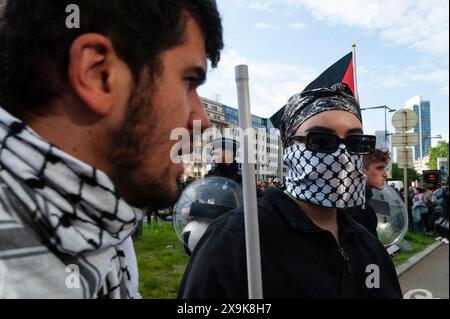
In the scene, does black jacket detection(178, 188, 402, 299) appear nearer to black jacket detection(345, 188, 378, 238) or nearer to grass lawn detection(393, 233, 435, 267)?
black jacket detection(345, 188, 378, 238)

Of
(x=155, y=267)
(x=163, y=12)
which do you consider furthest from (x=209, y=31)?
(x=155, y=267)

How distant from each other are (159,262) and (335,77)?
14.5ft

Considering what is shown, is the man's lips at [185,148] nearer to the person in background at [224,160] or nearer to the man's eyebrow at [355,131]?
the man's eyebrow at [355,131]

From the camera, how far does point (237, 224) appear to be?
5.52 ft

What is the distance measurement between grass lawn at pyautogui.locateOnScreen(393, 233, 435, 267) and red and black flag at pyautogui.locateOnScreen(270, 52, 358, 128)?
600cm

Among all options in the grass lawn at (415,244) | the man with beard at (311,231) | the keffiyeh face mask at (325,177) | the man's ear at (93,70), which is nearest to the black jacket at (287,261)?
the man with beard at (311,231)

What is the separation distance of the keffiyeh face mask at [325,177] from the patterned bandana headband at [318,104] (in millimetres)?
142

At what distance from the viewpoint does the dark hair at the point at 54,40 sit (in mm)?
968

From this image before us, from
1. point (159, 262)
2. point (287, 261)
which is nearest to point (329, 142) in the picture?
point (287, 261)

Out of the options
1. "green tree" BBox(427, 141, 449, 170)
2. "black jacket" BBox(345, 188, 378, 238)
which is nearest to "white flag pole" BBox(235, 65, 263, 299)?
"green tree" BBox(427, 141, 449, 170)

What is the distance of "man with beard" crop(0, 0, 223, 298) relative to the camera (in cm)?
82

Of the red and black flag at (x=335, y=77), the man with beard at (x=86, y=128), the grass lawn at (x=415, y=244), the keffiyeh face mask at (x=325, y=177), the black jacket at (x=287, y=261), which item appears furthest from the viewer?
the grass lawn at (x=415, y=244)
